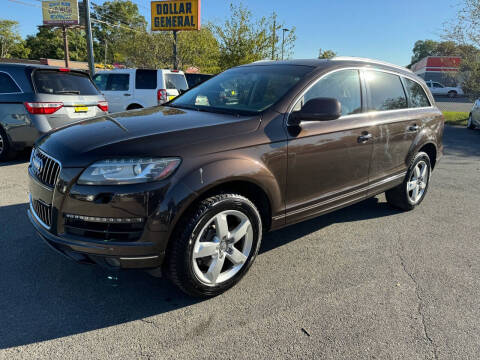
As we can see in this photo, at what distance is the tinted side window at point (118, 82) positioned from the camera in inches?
429

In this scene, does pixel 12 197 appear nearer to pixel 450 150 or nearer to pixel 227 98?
pixel 227 98

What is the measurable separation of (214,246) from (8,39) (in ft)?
216

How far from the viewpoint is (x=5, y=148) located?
6215 millimetres

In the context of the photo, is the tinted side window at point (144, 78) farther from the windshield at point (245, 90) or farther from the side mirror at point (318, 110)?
the side mirror at point (318, 110)

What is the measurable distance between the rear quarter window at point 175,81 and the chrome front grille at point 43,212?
8.58 metres

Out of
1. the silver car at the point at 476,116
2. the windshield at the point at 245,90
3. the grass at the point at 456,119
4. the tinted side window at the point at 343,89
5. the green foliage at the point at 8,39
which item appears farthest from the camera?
the green foliage at the point at 8,39

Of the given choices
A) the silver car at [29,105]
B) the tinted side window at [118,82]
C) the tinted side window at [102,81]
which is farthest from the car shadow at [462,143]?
the tinted side window at [102,81]

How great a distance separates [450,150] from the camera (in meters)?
9.36

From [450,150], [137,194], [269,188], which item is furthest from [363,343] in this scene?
[450,150]

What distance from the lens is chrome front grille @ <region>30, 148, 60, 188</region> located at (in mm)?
2410

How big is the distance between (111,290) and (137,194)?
3.25ft

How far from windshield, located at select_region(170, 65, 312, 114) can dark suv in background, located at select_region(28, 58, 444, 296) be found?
1 centimetres

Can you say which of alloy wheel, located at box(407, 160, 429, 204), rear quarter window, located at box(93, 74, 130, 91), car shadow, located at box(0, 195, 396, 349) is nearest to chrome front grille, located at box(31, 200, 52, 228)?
car shadow, located at box(0, 195, 396, 349)

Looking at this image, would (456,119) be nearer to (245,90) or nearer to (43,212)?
(245,90)
